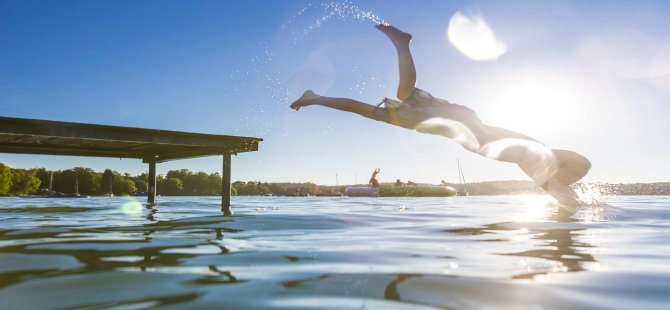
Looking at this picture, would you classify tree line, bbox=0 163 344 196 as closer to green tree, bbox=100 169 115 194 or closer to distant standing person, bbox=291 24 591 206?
green tree, bbox=100 169 115 194

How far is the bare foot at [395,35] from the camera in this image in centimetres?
707

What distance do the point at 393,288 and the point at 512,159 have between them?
20.0ft

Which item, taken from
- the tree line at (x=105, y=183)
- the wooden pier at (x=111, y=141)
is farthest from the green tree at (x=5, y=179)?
the wooden pier at (x=111, y=141)

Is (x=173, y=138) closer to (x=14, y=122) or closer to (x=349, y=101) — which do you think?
(x=14, y=122)

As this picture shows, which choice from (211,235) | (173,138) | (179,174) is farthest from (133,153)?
(179,174)

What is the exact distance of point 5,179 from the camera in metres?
76.2

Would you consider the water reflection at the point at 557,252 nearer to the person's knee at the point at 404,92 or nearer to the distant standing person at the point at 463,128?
the distant standing person at the point at 463,128

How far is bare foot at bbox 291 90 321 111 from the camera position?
8344mm

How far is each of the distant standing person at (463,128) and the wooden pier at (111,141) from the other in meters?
3.63

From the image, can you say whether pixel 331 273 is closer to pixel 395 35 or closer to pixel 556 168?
pixel 395 35

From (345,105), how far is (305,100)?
0.96 m

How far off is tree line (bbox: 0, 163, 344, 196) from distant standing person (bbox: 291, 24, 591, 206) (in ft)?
148

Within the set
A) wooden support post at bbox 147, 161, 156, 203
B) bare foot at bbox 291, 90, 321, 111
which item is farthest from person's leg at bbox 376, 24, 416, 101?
wooden support post at bbox 147, 161, 156, 203

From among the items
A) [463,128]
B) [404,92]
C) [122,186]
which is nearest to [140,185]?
[122,186]
